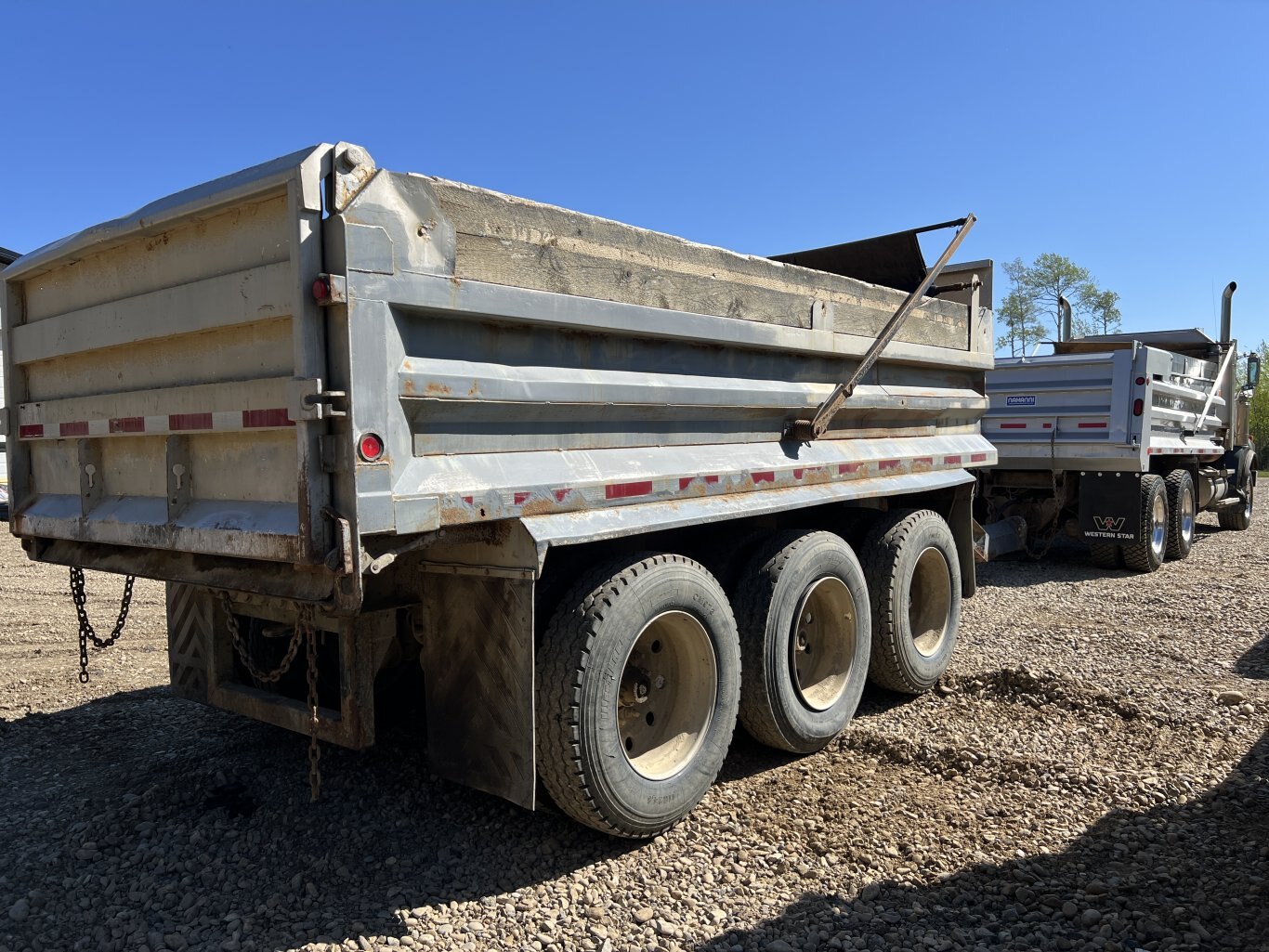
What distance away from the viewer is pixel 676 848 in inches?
135

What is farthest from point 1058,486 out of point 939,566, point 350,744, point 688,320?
point 350,744

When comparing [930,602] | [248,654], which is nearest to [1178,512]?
[930,602]

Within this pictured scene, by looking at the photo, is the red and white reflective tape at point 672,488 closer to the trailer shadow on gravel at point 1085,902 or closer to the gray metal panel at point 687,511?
the gray metal panel at point 687,511

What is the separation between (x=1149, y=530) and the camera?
923 cm

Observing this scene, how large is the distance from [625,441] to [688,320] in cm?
59

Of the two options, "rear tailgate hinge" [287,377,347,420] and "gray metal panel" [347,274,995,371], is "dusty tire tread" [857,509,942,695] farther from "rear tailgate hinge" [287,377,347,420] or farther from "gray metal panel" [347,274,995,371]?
"rear tailgate hinge" [287,377,347,420]

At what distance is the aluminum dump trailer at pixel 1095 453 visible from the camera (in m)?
9.07

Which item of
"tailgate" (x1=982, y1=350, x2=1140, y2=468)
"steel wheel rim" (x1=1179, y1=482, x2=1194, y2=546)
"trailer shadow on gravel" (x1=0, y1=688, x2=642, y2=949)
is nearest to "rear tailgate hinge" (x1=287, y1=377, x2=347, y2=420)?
"trailer shadow on gravel" (x1=0, y1=688, x2=642, y2=949)

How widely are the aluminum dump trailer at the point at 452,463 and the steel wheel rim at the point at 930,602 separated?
4.08 ft

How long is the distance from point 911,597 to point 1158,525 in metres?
5.48

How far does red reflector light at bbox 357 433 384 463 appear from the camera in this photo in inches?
103

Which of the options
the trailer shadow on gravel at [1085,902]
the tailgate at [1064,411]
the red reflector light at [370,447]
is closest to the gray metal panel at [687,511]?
the red reflector light at [370,447]

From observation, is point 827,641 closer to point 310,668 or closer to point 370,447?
point 310,668

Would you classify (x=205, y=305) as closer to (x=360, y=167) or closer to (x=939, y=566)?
(x=360, y=167)
